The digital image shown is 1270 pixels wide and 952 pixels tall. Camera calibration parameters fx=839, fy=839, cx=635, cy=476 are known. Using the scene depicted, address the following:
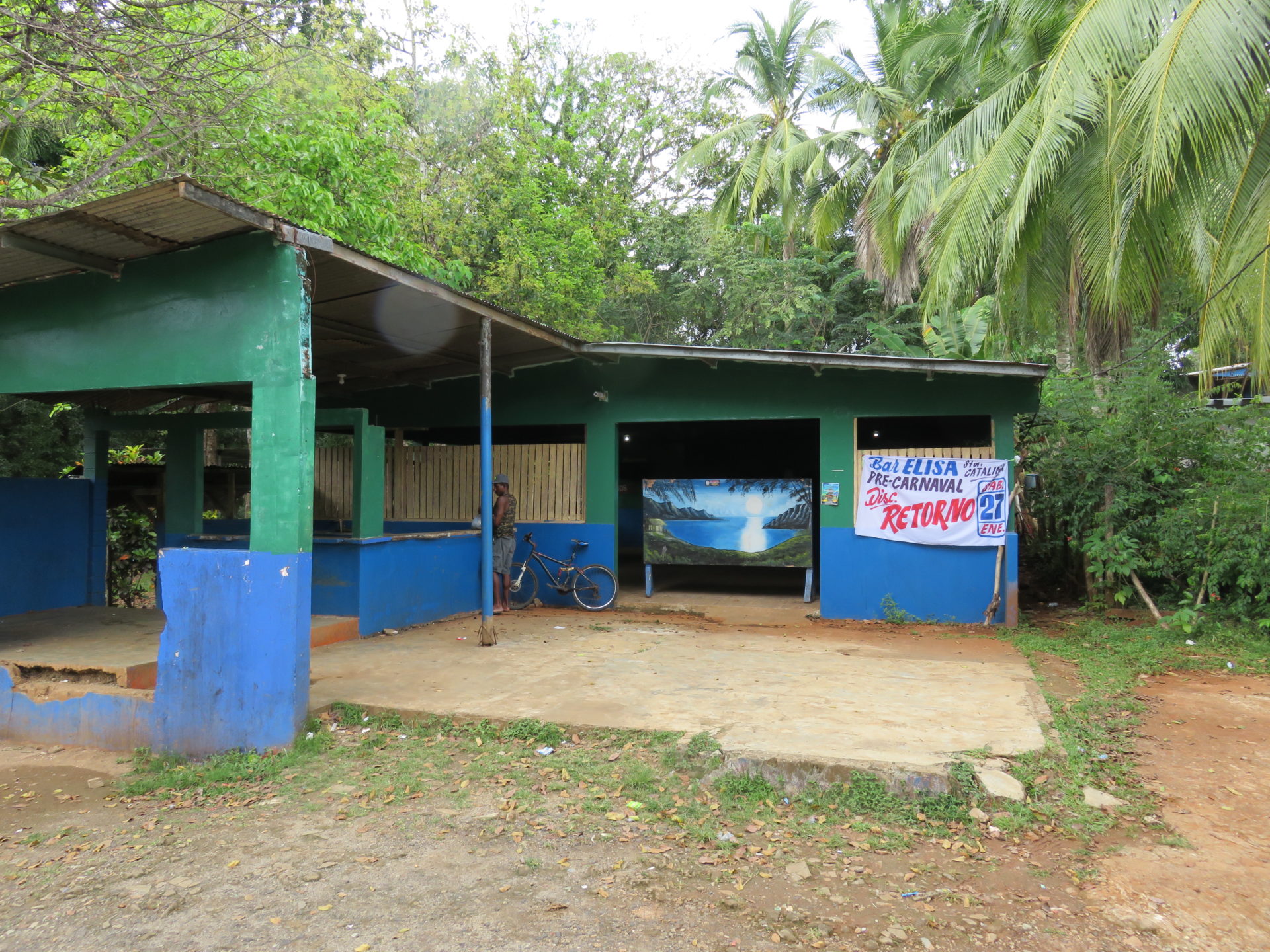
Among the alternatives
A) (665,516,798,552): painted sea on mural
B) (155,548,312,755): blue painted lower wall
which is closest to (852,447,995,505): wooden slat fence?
(665,516,798,552): painted sea on mural

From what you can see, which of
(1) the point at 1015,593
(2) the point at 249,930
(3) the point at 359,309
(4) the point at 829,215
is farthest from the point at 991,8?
(2) the point at 249,930

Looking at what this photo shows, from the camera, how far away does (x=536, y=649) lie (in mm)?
7656

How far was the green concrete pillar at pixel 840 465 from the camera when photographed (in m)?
9.55

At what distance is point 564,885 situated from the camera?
342 centimetres

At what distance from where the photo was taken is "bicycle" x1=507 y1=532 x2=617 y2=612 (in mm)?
10422

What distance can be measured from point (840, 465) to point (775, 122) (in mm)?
13615

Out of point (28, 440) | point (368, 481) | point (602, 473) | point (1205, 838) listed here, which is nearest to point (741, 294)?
point (602, 473)

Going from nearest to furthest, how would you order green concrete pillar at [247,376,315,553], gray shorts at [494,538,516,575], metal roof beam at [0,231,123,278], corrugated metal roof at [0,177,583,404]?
1. corrugated metal roof at [0,177,583,404]
2. green concrete pillar at [247,376,315,553]
3. metal roof beam at [0,231,123,278]
4. gray shorts at [494,538,516,575]

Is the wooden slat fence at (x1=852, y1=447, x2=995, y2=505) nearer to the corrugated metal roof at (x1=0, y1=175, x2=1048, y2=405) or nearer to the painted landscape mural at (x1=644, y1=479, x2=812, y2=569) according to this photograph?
the corrugated metal roof at (x1=0, y1=175, x2=1048, y2=405)

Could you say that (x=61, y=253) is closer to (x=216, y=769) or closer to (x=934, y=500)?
(x=216, y=769)

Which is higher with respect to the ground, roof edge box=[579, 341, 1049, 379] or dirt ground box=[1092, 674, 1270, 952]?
roof edge box=[579, 341, 1049, 379]

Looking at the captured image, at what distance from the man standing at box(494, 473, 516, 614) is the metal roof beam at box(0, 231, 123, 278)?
473 cm

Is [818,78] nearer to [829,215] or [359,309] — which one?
[829,215]

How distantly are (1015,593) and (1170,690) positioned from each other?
2496mm
